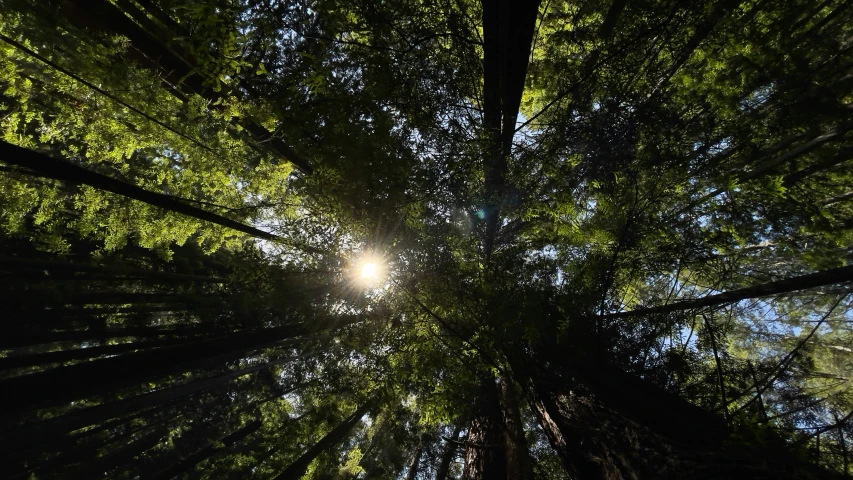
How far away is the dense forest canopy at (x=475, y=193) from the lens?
149 inches

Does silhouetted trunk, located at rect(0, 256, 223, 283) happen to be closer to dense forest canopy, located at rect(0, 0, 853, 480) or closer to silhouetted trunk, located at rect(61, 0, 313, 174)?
dense forest canopy, located at rect(0, 0, 853, 480)

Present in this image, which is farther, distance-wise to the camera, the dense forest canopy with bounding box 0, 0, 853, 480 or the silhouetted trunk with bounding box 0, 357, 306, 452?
the silhouetted trunk with bounding box 0, 357, 306, 452

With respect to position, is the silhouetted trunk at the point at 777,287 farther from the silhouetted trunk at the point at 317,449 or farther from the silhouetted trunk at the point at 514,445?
the silhouetted trunk at the point at 317,449

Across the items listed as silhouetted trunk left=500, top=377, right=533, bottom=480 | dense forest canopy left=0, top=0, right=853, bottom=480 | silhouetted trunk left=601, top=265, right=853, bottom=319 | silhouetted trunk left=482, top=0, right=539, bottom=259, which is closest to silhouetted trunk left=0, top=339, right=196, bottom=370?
dense forest canopy left=0, top=0, right=853, bottom=480

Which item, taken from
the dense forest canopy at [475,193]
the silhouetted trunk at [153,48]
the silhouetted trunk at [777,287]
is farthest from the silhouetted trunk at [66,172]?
the silhouetted trunk at [777,287]

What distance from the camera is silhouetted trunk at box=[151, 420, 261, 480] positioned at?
958cm

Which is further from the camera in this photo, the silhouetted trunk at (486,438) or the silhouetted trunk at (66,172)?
the silhouetted trunk at (486,438)

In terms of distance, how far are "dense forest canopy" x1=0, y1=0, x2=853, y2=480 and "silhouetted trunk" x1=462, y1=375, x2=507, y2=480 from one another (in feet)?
0.18

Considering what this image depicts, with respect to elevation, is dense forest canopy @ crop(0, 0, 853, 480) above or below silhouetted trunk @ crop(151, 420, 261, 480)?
above

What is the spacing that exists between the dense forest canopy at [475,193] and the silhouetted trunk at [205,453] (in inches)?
154

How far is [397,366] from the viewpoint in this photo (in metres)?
5.08

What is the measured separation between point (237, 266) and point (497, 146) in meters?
4.34

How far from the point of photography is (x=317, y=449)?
24.5ft

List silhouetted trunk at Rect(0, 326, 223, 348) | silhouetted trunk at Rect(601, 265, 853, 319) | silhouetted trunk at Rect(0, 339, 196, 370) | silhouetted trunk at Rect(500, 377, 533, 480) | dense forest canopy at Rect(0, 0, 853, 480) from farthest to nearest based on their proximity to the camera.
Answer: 1. silhouetted trunk at Rect(0, 326, 223, 348)
2. silhouetted trunk at Rect(0, 339, 196, 370)
3. dense forest canopy at Rect(0, 0, 853, 480)
4. silhouetted trunk at Rect(500, 377, 533, 480)
5. silhouetted trunk at Rect(601, 265, 853, 319)
